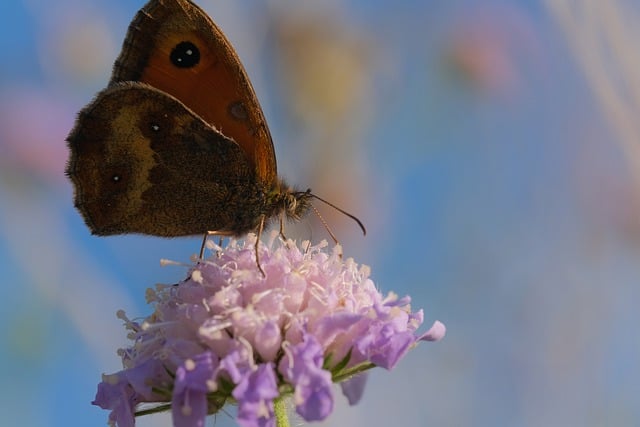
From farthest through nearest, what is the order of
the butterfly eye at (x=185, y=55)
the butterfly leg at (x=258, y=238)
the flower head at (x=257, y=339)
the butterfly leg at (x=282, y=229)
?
the butterfly eye at (x=185, y=55)
the butterfly leg at (x=282, y=229)
the butterfly leg at (x=258, y=238)
the flower head at (x=257, y=339)

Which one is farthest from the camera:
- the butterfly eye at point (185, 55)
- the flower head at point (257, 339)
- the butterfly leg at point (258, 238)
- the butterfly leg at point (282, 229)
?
the butterfly eye at point (185, 55)

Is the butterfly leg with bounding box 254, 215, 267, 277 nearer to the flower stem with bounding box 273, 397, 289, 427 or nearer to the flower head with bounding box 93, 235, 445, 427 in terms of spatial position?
the flower head with bounding box 93, 235, 445, 427

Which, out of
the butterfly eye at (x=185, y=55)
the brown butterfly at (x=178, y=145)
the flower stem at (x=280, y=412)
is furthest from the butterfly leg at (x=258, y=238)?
the butterfly eye at (x=185, y=55)

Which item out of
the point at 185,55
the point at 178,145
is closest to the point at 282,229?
the point at 178,145

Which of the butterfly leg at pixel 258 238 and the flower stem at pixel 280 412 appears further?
the butterfly leg at pixel 258 238

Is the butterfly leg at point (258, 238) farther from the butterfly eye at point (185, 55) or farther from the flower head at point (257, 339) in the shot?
the butterfly eye at point (185, 55)

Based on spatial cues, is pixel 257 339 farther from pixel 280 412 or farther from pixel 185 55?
pixel 185 55
